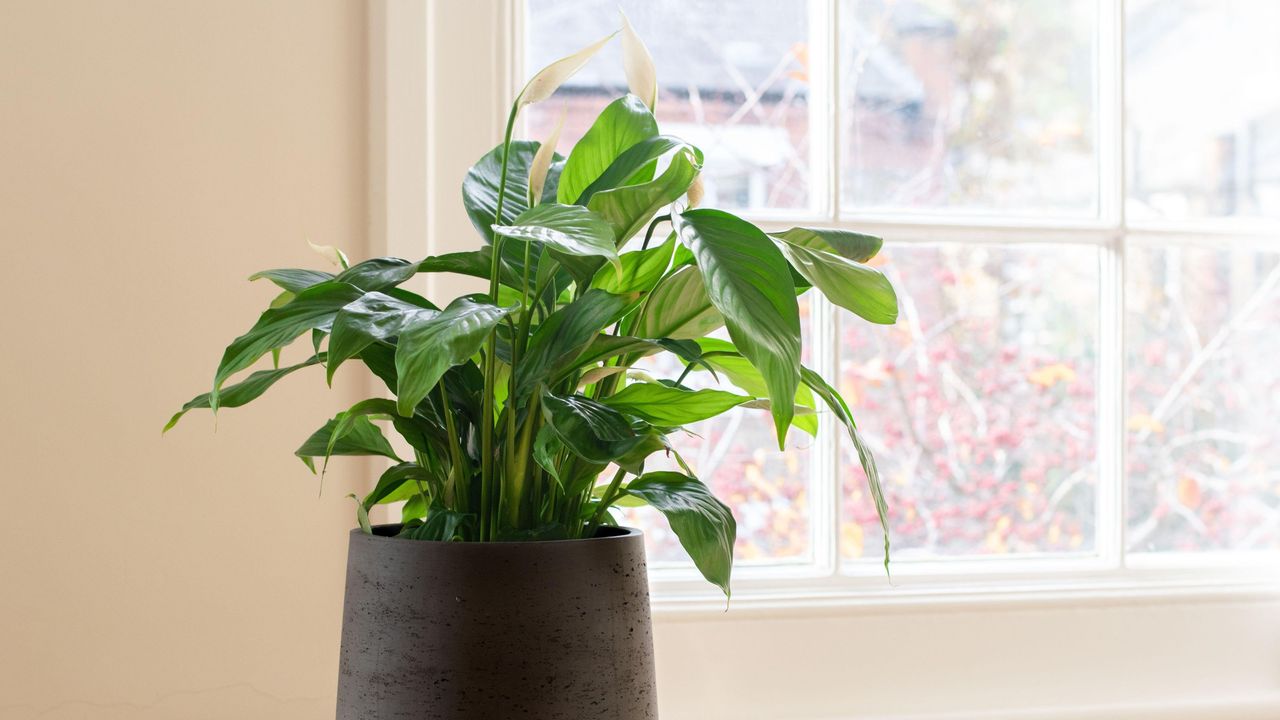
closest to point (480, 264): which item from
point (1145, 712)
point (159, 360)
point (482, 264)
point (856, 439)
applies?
point (482, 264)

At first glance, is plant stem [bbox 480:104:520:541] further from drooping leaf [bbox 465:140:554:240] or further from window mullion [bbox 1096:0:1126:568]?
window mullion [bbox 1096:0:1126:568]

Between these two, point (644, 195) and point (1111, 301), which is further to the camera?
point (1111, 301)

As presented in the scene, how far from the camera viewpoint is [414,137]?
4.31 feet

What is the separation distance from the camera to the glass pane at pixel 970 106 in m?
1.55

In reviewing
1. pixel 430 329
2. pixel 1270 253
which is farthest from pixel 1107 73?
pixel 430 329

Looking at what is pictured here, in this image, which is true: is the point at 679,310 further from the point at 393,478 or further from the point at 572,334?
the point at 393,478

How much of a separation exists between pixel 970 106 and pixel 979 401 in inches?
17.6

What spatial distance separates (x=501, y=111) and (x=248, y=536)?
0.62m

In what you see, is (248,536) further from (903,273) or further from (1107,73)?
(1107,73)

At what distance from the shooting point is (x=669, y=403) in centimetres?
86

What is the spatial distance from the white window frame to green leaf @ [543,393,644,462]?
598mm

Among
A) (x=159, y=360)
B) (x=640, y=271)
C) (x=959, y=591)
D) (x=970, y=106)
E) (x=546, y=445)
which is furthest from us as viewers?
(x=970, y=106)

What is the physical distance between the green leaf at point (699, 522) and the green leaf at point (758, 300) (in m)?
0.11

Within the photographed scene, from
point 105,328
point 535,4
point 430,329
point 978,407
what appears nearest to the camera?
point 430,329
